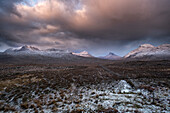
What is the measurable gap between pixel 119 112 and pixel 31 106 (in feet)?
30.4

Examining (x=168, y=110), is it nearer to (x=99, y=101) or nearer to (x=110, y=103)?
(x=110, y=103)

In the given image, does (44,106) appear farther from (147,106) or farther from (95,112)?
(147,106)

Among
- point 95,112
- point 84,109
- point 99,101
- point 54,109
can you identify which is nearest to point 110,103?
point 99,101

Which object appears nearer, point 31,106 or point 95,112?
point 95,112

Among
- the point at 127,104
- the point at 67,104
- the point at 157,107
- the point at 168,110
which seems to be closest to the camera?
the point at 168,110

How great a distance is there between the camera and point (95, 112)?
781cm

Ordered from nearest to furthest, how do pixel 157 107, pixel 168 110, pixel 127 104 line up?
pixel 168 110, pixel 157 107, pixel 127 104

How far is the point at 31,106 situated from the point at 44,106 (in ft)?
4.75

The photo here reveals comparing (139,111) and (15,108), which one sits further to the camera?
(15,108)

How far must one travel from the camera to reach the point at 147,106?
823 cm

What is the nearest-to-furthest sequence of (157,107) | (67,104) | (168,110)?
(168,110) < (157,107) < (67,104)

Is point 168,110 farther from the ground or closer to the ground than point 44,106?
farther from the ground

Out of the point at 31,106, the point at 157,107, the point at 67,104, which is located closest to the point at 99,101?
the point at 67,104

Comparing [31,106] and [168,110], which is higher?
[168,110]
